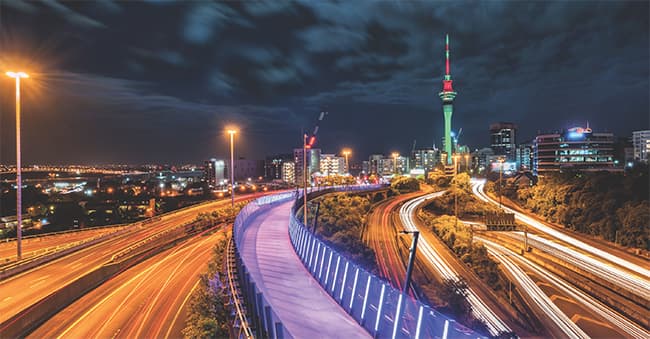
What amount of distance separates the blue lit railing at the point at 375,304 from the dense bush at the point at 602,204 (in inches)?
1225

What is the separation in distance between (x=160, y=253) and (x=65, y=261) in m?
5.55

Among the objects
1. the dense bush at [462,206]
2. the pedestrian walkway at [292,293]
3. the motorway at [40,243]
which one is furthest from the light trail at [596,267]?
the motorway at [40,243]

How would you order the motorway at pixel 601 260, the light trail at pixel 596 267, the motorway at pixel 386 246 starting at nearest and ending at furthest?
1. the light trail at pixel 596 267
2. the motorway at pixel 601 260
3. the motorway at pixel 386 246

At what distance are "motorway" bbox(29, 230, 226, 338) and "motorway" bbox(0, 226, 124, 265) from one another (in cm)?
713

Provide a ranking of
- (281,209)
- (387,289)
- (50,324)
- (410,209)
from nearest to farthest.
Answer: (387,289) → (50,324) → (281,209) → (410,209)

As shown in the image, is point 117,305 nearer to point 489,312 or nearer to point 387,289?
point 387,289

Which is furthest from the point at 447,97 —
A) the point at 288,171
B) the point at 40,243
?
the point at 40,243

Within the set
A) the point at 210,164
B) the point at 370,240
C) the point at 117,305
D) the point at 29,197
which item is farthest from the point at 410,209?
the point at 210,164

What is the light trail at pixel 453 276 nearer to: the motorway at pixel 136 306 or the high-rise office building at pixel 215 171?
the motorway at pixel 136 306

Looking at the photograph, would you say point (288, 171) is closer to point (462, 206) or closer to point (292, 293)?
point (462, 206)

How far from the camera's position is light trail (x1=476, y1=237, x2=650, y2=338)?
19.3 meters

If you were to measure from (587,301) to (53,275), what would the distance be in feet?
106

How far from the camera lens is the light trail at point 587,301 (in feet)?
63.4

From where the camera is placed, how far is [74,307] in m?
14.1
